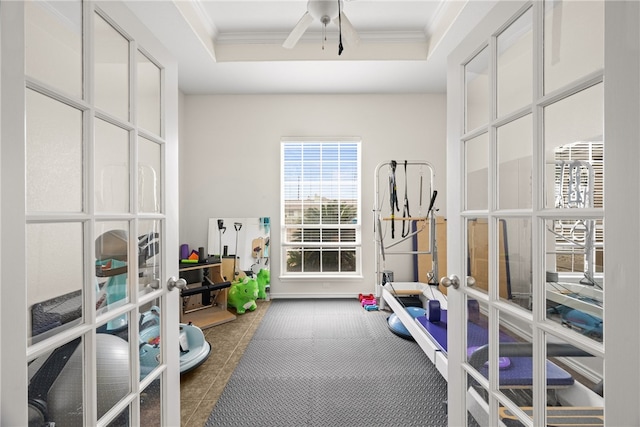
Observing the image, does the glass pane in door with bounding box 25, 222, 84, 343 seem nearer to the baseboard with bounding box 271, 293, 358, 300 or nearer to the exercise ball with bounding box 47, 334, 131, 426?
the exercise ball with bounding box 47, 334, 131, 426

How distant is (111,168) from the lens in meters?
0.95

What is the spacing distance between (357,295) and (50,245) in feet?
12.3

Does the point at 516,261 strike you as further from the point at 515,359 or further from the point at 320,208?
the point at 320,208

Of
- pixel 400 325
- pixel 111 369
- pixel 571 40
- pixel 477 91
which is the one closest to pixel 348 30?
pixel 477 91

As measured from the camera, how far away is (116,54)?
0.97m

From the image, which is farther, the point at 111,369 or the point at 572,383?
the point at 111,369

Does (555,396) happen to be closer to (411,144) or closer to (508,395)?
(508,395)

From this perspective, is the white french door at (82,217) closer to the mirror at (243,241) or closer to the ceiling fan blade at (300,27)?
the ceiling fan blade at (300,27)

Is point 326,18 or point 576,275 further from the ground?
Result: point 326,18

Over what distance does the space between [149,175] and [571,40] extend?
1.40 m

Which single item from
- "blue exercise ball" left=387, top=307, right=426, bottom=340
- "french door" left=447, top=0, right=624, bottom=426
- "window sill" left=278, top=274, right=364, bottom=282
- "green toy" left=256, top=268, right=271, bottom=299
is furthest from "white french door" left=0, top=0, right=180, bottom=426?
"window sill" left=278, top=274, right=364, bottom=282

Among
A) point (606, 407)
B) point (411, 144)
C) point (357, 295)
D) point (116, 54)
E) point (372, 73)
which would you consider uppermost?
point (372, 73)

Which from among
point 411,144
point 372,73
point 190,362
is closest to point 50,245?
point 190,362

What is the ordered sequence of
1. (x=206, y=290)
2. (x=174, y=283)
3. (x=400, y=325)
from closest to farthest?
(x=174, y=283) < (x=400, y=325) < (x=206, y=290)
